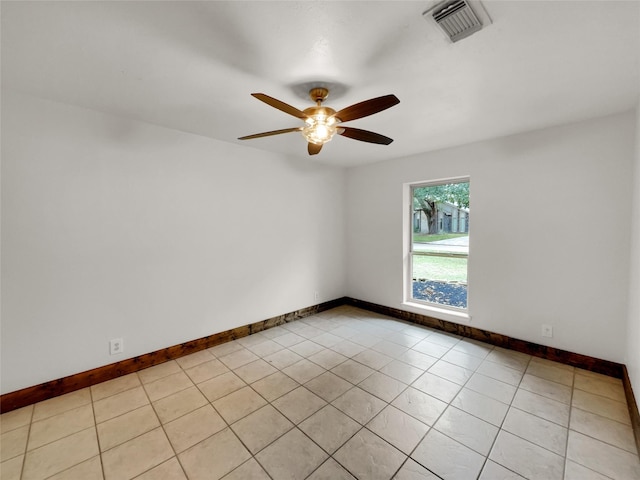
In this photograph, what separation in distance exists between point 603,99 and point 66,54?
12.4 feet

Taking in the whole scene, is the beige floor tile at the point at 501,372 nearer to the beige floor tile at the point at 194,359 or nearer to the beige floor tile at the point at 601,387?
the beige floor tile at the point at 601,387

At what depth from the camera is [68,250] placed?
7.23 ft

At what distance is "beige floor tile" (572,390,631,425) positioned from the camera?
1.89m

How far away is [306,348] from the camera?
9.97 feet

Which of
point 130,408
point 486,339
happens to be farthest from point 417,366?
point 130,408

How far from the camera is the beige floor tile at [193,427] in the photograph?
1.72 meters

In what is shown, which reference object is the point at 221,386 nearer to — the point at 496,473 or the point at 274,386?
the point at 274,386

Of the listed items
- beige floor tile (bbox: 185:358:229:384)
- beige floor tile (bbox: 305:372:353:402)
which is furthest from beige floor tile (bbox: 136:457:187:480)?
beige floor tile (bbox: 305:372:353:402)

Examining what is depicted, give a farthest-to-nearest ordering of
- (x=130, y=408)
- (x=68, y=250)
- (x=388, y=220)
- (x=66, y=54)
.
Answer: (x=388, y=220) → (x=68, y=250) → (x=130, y=408) → (x=66, y=54)

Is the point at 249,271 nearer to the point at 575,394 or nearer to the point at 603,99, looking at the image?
the point at 575,394

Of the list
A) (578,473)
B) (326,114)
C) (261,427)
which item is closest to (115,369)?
(261,427)

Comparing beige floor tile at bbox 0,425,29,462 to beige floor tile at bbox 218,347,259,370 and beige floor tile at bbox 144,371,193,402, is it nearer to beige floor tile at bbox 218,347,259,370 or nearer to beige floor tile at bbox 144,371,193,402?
beige floor tile at bbox 144,371,193,402

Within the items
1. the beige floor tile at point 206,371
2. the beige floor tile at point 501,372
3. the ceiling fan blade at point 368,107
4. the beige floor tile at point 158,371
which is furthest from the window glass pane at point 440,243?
the beige floor tile at point 158,371

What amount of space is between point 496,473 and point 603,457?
70 centimetres
